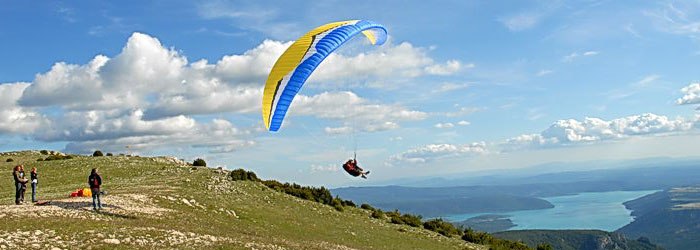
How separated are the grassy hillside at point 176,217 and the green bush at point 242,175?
820 mm

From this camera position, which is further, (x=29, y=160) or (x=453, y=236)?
(x=29, y=160)

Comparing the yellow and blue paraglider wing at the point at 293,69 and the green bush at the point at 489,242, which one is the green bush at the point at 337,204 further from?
the yellow and blue paraglider wing at the point at 293,69

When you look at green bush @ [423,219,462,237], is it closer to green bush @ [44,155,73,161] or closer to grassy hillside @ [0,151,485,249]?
grassy hillside @ [0,151,485,249]

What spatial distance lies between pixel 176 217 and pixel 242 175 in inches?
632

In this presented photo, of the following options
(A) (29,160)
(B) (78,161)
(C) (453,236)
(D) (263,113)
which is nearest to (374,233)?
(C) (453,236)

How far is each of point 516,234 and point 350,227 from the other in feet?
528

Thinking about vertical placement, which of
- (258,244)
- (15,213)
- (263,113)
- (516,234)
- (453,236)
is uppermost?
(263,113)

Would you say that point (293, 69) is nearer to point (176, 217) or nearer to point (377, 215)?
point (176, 217)

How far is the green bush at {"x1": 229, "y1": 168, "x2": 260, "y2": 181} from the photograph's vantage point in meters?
39.1

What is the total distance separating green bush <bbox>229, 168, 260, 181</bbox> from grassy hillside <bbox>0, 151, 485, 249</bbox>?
32.3 inches

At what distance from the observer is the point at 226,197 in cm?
3262

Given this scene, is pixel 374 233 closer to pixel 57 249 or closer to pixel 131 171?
pixel 57 249

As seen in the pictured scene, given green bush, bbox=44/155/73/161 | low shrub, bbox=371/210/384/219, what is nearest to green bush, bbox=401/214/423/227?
low shrub, bbox=371/210/384/219

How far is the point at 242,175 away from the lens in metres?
→ 39.8
